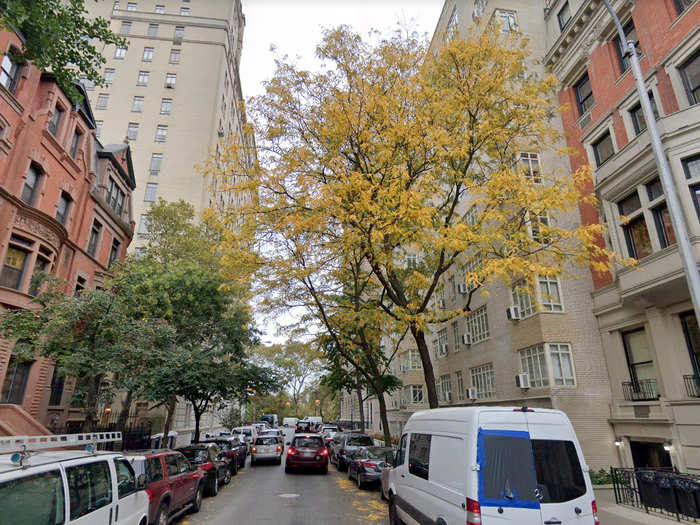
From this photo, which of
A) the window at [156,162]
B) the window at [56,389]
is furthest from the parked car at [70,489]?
the window at [156,162]

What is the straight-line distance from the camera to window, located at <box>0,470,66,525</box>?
4.17 metres

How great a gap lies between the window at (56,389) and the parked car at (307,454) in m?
12.2

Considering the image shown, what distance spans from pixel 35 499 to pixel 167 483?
5.02m

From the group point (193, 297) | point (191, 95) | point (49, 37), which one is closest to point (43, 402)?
point (193, 297)

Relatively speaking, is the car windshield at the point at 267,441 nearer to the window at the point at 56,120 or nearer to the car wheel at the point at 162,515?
the car wheel at the point at 162,515

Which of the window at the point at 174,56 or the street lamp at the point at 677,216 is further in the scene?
the window at the point at 174,56

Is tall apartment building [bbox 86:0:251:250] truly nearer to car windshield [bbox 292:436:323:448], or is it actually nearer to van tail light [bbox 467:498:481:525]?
car windshield [bbox 292:436:323:448]

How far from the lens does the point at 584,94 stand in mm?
18562

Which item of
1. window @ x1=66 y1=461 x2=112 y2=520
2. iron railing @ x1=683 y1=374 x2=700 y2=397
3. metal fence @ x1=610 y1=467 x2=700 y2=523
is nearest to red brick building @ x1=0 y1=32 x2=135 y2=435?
window @ x1=66 y1=461 x2=112 y2=520

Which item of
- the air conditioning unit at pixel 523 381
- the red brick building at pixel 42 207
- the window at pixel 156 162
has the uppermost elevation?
the window at pixel 156 162

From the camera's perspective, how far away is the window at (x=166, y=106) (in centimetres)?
4244

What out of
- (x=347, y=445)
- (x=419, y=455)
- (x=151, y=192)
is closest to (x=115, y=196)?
(x=151, y=192)

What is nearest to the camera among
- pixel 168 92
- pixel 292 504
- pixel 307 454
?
pixel 292 504

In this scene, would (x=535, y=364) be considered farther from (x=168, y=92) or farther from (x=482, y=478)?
(x=168, y=92)
